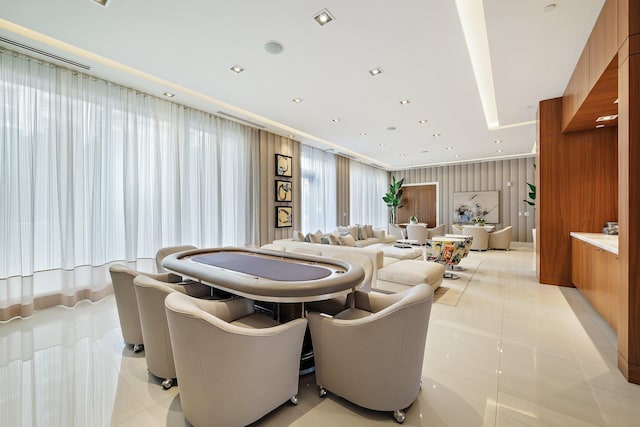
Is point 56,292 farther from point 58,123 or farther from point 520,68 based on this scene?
point 520,68

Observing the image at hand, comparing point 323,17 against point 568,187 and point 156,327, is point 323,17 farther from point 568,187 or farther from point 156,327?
point 568,187

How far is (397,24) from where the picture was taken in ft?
8.45

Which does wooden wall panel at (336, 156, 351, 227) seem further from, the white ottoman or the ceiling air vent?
the ceiling air vent

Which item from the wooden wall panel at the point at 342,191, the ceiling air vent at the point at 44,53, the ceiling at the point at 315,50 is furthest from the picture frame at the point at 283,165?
the ceiling air vent at the point at 44,53

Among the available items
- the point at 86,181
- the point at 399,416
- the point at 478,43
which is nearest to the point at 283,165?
the point at 86,181

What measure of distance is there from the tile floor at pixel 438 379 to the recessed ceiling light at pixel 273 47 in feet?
10.6

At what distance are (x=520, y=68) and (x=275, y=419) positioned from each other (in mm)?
4548

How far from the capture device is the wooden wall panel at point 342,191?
863 cm

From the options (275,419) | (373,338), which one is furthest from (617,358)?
(275,419)

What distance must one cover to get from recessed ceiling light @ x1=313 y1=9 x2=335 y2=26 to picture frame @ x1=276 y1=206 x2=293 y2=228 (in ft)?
14.3

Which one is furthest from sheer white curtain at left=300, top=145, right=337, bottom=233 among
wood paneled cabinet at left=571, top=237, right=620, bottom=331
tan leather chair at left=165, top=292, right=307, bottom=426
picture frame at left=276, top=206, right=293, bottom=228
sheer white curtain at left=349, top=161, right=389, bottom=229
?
tan leather chair at left=165, top=292, right=307, bottom=426

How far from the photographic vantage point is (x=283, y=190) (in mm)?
6516

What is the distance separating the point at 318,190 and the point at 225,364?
6.70 meters

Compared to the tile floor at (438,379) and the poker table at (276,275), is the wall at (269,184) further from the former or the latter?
the poker table at (276,275)
